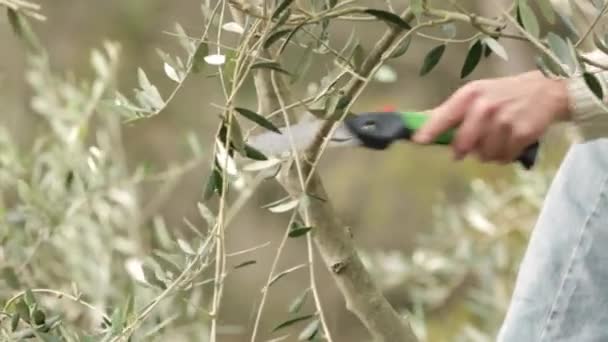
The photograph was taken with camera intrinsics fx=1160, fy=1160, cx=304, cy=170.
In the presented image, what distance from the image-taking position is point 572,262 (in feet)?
3.35

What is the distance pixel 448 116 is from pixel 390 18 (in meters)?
0.08

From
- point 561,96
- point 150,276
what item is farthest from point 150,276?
point 561,96

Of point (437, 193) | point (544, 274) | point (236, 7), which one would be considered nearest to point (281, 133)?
point (236, 7)

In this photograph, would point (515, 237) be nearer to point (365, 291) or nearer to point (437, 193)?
point (437, 193)

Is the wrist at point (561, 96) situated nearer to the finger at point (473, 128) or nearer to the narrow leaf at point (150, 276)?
the finger at point (473, 128)

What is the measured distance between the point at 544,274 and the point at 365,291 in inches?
7.8

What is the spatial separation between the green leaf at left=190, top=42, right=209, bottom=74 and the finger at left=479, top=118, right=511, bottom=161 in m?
0.20

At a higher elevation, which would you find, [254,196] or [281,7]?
[281,7]

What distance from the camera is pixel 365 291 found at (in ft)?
3.06

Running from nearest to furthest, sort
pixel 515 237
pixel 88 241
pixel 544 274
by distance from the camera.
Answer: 1. pixel 544 274
2. pixel 88 241
3. pixel 515 237

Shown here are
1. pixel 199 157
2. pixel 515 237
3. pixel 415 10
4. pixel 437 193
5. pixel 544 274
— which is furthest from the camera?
pixel 437 193

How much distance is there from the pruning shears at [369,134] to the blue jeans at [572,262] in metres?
0.20

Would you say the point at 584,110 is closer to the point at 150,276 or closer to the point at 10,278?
the point at 150,276

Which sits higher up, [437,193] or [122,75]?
[122,75]
